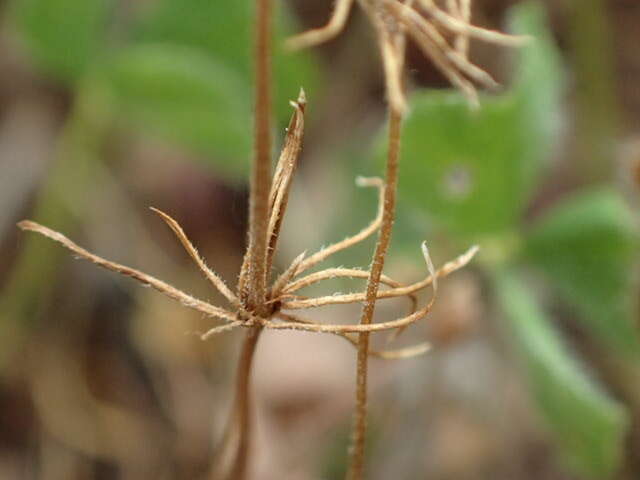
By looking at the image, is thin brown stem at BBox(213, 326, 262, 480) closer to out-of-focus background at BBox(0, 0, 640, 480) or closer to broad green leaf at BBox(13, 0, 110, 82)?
out-of-focus background at BBox(0, 0, 640, 480)

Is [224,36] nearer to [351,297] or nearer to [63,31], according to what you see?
[63,31]

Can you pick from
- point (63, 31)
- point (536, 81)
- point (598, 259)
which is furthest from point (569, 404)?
point (63, 31)

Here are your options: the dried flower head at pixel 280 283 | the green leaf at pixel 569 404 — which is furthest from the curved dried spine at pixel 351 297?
the green leaf at pixel 569 404

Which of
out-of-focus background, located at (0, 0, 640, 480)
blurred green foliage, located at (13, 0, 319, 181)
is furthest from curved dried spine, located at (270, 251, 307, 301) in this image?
blurred green foliage, located at (13, 0, 319, 181)

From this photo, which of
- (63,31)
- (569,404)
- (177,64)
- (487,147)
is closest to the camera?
(569,404)

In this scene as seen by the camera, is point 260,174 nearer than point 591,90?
Yes

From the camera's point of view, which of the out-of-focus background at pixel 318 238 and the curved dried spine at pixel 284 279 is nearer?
the curved dried spine at pixel 284 279

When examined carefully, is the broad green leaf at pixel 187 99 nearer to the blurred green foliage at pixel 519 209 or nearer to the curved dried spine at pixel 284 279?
the blurred green foliage at pixel 519 209
